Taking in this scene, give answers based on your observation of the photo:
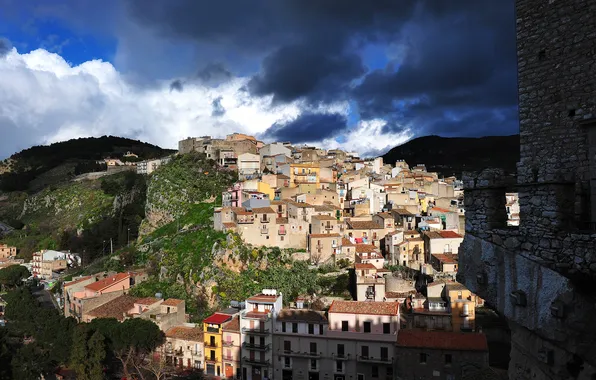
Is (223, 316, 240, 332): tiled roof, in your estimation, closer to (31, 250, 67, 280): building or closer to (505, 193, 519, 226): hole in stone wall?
(505, 193, 519, 226): hole in stone wall

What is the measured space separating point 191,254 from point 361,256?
16485 mm

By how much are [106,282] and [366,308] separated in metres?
26.8

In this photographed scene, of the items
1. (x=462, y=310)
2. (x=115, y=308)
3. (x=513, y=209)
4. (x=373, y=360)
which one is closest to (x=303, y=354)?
(x=373, y=360)

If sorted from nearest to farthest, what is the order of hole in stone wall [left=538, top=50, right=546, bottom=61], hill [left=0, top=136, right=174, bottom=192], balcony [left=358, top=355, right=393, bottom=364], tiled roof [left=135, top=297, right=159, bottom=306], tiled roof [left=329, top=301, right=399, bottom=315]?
1. hole in stone wall [left=538, top=50, right=546, bottom=61]
2. balcony [left=358, top=355, right=393, bottom=364]
3. tiled roof [left=329, top=301, right=399, bottom=315]
4. tiled roof [left=135, top=297, right=159, bottom=306]
5. hill [left=0, top=136, right=174, bottom=192]

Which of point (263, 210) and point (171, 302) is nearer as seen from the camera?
point (171, 302)

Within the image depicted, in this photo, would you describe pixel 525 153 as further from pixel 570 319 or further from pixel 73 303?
pixel 73 303

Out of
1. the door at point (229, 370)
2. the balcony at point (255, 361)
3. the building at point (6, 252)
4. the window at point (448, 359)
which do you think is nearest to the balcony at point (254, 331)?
the balcony at point (255, 361)

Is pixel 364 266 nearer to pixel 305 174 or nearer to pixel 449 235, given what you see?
pixel 449 235

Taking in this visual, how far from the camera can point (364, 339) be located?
29.0 meters

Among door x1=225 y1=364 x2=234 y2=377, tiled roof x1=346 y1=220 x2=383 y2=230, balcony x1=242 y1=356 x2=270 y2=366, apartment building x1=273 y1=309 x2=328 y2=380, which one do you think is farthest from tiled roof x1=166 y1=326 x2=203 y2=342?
tiled roof x1=346 y1=220 x2=383 y2=230

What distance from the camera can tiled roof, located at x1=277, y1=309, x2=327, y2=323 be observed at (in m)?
30.7

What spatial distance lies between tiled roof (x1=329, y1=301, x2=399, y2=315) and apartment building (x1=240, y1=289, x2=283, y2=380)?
4396 millimetres

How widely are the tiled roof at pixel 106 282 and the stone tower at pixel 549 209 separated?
42.8m

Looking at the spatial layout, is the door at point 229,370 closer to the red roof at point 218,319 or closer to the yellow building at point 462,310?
the red roof at point 218,319
